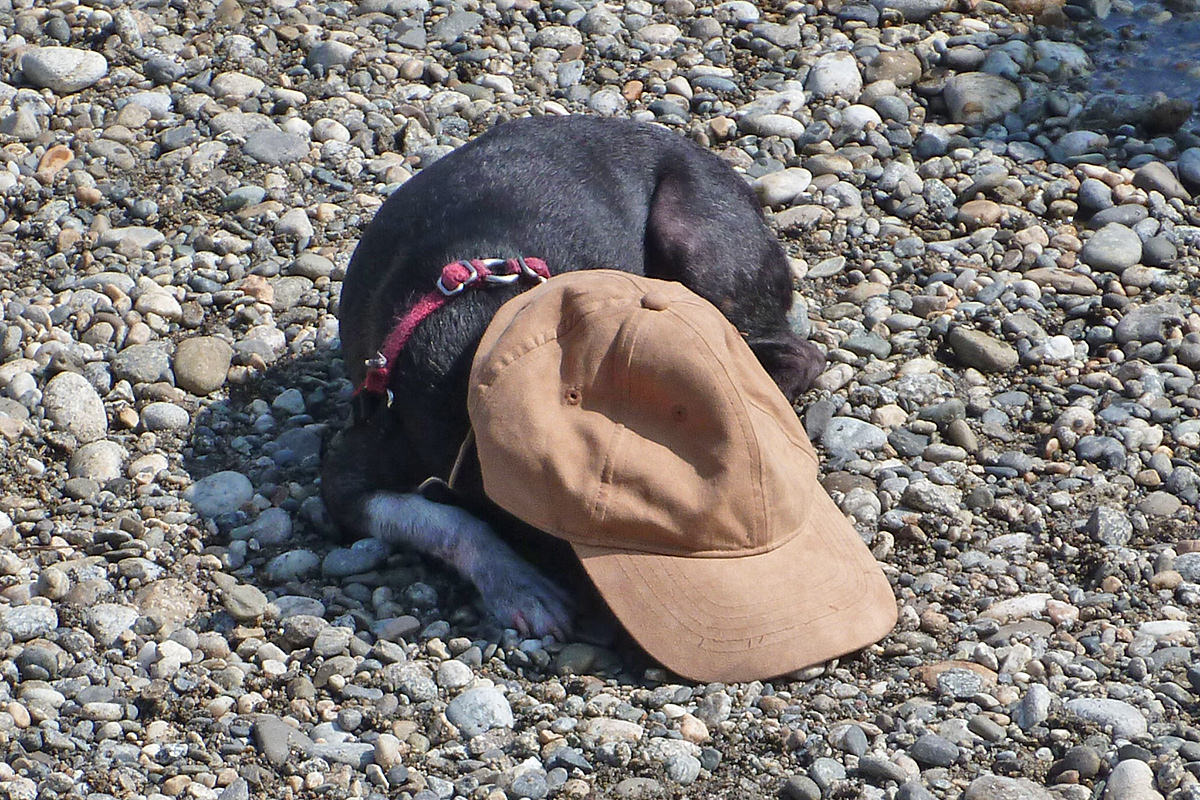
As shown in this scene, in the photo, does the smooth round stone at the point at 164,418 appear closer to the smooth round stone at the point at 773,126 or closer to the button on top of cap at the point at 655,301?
the button on top of cap at the point at 655,301

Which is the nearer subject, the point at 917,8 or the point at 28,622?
the point at 28,622

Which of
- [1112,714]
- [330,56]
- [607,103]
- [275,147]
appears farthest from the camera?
[330,56]

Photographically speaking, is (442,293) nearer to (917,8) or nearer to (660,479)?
(660,479)

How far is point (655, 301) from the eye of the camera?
13.7 ft

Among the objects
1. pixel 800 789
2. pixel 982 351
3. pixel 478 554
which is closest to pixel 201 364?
pixel 478 554

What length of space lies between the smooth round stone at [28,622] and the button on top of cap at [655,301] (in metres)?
1.91

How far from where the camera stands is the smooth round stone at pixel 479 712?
4109mm

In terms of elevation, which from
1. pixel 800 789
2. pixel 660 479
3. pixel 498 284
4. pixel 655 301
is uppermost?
pixel 655 301

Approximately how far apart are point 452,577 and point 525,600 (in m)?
0.39

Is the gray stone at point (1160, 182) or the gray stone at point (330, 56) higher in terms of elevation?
the gray stone at point (1160, 182)

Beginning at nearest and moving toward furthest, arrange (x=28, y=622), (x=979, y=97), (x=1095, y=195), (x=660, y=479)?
(x=660, y=479), (x=28, y=622), (x=1095, y=195), (x=979, y=97)

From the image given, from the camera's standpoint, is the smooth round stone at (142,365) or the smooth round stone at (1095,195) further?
the smooth round stone at (1095,195)

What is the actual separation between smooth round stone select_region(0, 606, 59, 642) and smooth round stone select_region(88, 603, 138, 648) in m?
0.11

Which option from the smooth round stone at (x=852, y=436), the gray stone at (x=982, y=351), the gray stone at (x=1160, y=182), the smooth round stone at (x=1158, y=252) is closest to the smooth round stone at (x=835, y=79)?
Answer: the gray stone at (x=1160, y=182)
